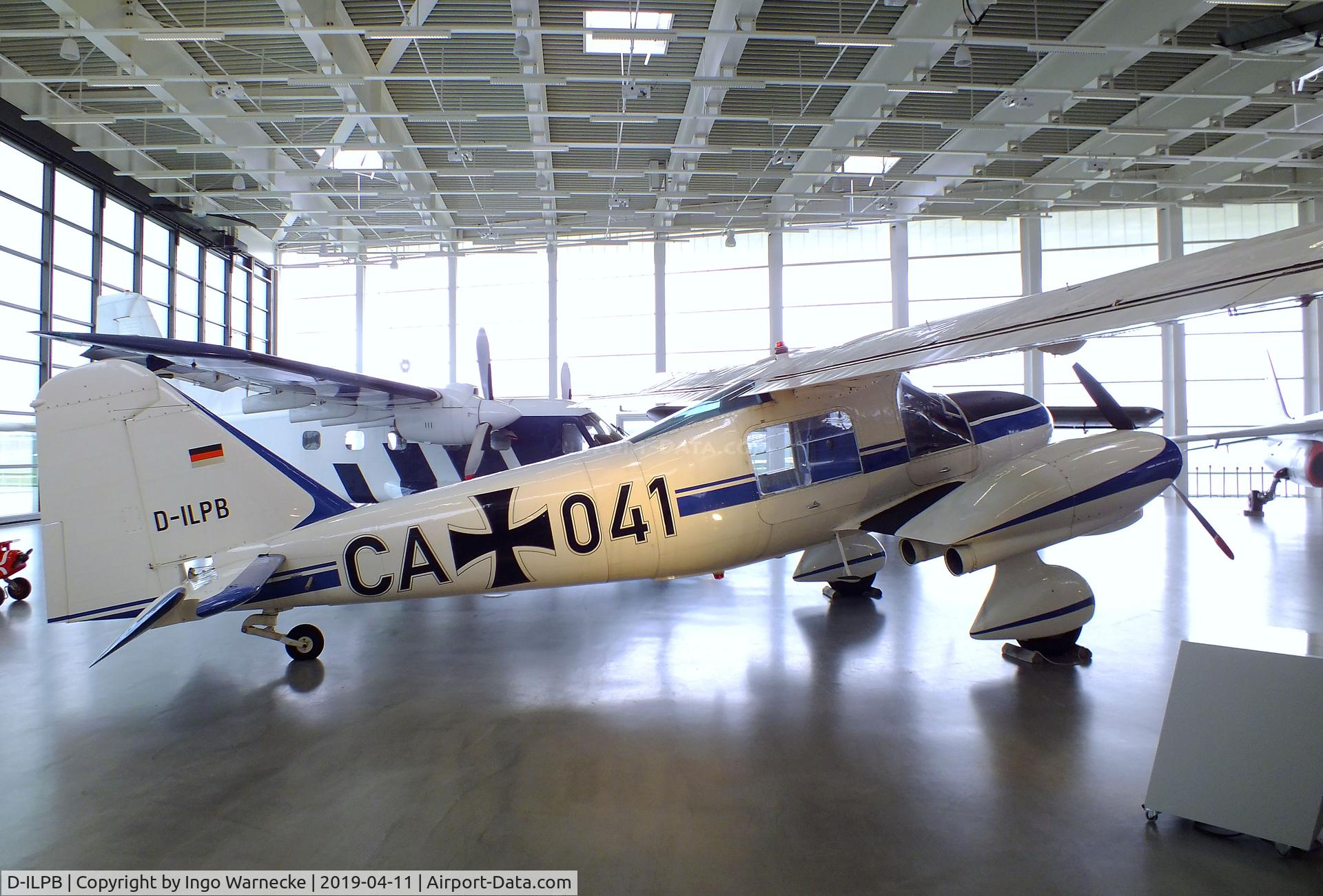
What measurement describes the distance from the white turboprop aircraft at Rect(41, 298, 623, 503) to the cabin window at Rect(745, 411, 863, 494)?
6.09 meters

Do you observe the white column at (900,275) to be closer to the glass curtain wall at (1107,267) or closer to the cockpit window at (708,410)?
the glass curtain wall at (1107,267)

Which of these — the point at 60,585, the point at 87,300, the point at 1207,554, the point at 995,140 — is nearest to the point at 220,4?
the point at 87,300

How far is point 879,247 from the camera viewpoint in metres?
21.9

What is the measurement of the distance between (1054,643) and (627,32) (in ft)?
32.4

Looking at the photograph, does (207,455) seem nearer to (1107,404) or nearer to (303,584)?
(303,584)

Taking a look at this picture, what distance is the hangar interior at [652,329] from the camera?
135 inches

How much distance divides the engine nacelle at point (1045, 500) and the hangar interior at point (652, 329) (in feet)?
3.48

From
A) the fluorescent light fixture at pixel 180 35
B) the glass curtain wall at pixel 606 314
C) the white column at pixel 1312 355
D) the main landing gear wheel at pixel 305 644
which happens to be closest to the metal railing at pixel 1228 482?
the white column at pixel 1312 355

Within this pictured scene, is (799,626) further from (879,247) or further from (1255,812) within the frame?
(879,247)

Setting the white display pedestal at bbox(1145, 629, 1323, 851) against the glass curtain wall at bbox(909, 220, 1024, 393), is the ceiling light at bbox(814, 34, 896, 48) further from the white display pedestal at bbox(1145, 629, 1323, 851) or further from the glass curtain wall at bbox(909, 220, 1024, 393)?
the glass curtain wall at bbox(909, 220, 1024, 393)

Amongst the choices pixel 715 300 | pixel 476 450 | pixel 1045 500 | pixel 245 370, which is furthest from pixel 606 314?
pixel 1045 500

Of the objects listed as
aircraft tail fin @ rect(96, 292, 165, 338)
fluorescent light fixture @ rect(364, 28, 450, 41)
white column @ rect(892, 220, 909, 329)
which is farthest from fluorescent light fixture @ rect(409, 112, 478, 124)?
white column @ rect(892, 220, 909, 329)

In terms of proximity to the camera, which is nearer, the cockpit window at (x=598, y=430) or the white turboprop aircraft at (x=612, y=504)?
the white turboprop aircraft at (x=612, y=504)

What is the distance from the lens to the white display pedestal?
9.27ft
